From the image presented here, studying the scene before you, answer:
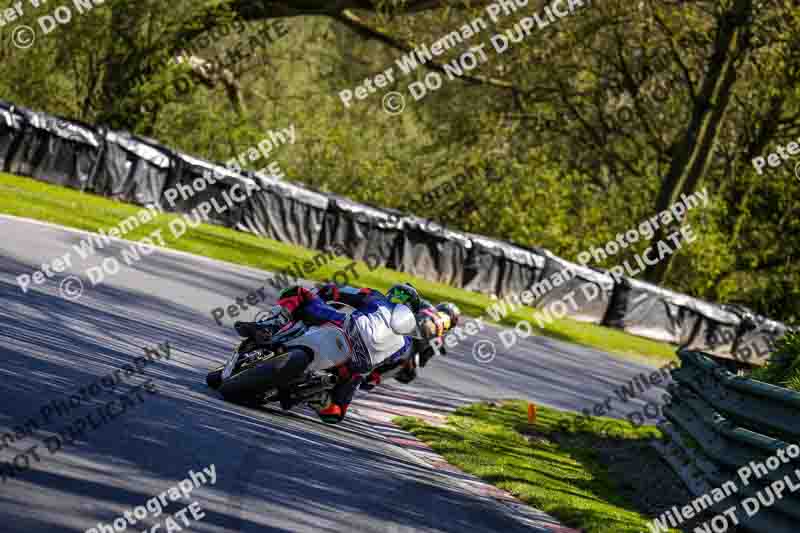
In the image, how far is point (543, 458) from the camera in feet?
40.5

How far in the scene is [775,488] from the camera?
877 cm

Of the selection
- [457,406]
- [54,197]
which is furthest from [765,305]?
[457,406]

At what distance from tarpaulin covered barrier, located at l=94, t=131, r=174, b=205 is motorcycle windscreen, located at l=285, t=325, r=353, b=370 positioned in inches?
751

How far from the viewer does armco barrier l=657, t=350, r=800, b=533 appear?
880 centimetres

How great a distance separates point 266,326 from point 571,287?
23.1 m

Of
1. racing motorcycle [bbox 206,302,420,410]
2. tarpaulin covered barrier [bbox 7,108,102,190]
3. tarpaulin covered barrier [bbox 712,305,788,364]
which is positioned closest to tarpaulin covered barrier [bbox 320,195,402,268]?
tarpaulin covered barrier [bbox 7,108,102,190]

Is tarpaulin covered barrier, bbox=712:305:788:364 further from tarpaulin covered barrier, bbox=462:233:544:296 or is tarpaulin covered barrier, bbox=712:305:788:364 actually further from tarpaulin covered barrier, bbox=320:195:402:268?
tarpaulin covered barrier, bbox=320:195:402:268

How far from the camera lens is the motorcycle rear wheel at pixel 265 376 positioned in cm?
975

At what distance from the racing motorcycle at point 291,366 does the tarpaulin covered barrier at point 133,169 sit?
18772mm

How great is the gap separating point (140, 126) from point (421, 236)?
9952 mm

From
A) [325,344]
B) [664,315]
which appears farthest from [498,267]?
[325,344]

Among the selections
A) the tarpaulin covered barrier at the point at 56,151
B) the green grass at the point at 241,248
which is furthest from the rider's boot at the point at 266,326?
the tarpaulin covered barrier at the point at 56,151

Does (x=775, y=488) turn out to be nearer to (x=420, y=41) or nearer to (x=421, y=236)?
(x=421, y=236)

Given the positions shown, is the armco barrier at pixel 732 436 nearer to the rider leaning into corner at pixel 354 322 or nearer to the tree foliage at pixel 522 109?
the rider leaning into corner at pixel 354 322
